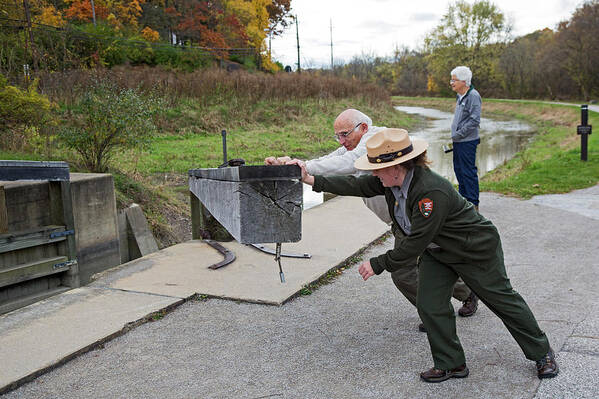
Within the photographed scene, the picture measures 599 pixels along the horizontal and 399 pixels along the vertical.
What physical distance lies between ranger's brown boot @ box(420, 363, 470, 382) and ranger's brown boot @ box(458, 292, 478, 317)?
1006 millimetres

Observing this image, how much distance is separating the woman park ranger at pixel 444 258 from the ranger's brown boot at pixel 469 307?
967mm

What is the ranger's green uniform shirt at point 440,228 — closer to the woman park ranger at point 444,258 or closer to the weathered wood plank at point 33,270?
the woman park ranger at point 444,258

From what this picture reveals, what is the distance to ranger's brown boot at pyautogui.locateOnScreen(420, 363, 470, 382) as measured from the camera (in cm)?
351

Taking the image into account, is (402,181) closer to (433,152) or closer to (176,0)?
(433,152)

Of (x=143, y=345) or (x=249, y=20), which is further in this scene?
(x=249, y=20)

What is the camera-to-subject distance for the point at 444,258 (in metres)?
3.56

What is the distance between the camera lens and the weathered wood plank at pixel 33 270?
5.45m

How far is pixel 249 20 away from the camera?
5188 cm

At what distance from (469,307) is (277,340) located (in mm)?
1555

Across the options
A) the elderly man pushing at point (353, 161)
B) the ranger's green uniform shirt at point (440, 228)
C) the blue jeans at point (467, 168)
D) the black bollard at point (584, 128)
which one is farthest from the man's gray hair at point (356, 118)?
the black bollard at point (584, 128)

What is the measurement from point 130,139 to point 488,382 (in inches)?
303

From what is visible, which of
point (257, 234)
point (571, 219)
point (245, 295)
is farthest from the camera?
point (571, 219)

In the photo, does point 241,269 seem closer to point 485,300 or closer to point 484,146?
point 485,300

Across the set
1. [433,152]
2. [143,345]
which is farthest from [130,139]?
[433,152]
